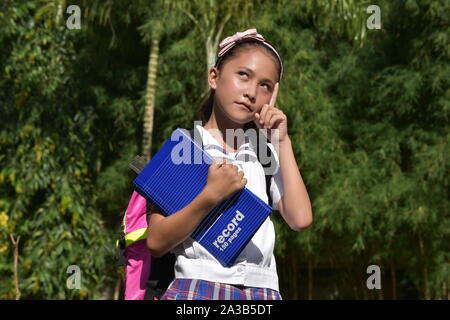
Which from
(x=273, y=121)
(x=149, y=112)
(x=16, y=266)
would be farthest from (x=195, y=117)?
(x=273, y=121)

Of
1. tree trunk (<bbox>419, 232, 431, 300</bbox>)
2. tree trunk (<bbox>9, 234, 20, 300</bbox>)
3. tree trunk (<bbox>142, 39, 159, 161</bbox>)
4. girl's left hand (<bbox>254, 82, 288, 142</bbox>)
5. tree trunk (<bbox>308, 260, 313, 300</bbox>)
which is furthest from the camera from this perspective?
tree trunk (<bbox>308, 260, 313, 300</bbox>)

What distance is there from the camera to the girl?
1477 mm

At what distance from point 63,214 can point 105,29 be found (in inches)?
66.4

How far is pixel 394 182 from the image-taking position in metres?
5.68

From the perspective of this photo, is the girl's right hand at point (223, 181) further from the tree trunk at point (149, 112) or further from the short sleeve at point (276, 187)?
the tree trunk at point (149, 112)

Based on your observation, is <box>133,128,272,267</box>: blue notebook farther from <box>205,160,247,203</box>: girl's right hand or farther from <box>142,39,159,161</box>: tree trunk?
<box>142,39,159,161</box>: tree trunk

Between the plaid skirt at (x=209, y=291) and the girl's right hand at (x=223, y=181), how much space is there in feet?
0.64

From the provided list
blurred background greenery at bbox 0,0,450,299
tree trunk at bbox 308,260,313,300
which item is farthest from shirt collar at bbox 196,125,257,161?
tree trunk at bbox 308,260,313,300

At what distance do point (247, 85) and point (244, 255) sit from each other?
0.38 m

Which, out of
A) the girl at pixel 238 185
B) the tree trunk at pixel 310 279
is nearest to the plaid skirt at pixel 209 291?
the girl at pixel 238 185

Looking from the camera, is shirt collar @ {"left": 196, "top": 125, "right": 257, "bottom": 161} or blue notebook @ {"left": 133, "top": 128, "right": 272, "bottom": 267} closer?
blue notebook @ {"left": 133, "top": 128, "right": 272, "bottom": 267}

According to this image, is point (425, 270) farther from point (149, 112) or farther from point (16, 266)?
point (16, 266)

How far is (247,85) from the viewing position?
1630 mm
